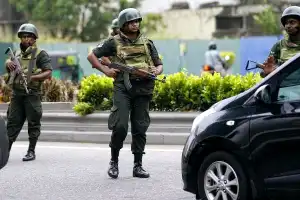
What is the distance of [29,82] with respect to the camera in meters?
9.75

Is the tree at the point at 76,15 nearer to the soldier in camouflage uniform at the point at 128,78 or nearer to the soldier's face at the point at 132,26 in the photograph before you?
the soldier in camouflage uniform at the point at 128,78

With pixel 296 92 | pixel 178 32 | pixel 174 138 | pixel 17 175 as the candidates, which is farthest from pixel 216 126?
pixel 178 32

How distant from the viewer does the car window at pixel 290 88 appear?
19.4ft

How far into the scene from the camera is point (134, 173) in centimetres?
855

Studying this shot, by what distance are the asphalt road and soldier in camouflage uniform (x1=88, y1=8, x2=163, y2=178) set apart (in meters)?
0.54

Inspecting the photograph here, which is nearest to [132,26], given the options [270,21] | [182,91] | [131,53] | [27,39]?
[131,53]

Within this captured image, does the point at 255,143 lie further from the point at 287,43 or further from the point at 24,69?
the point at 24,69

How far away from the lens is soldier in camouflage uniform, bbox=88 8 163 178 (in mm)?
8133

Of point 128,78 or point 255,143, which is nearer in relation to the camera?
point 255,143

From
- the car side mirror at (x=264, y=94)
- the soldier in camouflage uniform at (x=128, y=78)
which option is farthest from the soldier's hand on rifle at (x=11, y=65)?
the car side mirror at (x=264, y=94)

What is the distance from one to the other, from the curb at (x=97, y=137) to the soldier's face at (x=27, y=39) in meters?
2.56

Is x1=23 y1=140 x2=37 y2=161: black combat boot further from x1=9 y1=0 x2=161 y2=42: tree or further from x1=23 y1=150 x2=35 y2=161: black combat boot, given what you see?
x1=9 y1=0 x2=161 y2=42: tree

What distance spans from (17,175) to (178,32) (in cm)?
3580

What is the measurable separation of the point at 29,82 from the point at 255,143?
452cm
